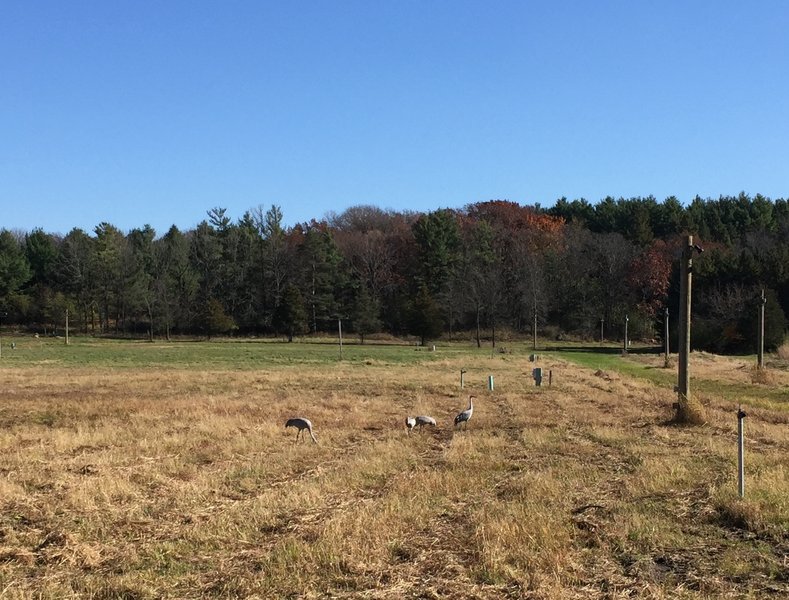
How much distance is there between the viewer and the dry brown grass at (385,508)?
594 centimetres

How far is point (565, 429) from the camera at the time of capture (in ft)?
51.5

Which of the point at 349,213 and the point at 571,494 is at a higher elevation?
the point at 349,213

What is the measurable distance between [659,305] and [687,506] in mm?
81532

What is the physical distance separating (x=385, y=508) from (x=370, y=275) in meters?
86.3

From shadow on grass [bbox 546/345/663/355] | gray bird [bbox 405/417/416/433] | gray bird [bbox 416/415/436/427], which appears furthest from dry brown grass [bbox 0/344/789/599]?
shadow on grass [bbox 546/345/663/355]

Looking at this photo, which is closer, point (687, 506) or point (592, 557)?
point (592, 557)

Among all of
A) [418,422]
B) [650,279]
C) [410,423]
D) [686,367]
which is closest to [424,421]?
[418,422]

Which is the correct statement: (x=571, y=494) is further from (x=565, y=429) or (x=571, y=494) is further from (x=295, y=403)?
(x=295, y=403)

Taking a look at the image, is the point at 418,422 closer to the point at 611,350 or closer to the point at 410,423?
the point at 410,423

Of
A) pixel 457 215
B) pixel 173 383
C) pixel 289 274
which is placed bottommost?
pixel 173 383

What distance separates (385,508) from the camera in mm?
8188

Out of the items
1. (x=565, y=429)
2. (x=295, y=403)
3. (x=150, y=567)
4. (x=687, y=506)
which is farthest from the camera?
(x=295, y=403)

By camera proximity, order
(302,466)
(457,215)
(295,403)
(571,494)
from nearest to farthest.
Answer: (571,494), (302,466), (295,403), (457,215)

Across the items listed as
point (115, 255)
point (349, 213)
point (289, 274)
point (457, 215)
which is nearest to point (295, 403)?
point (289, 274)
